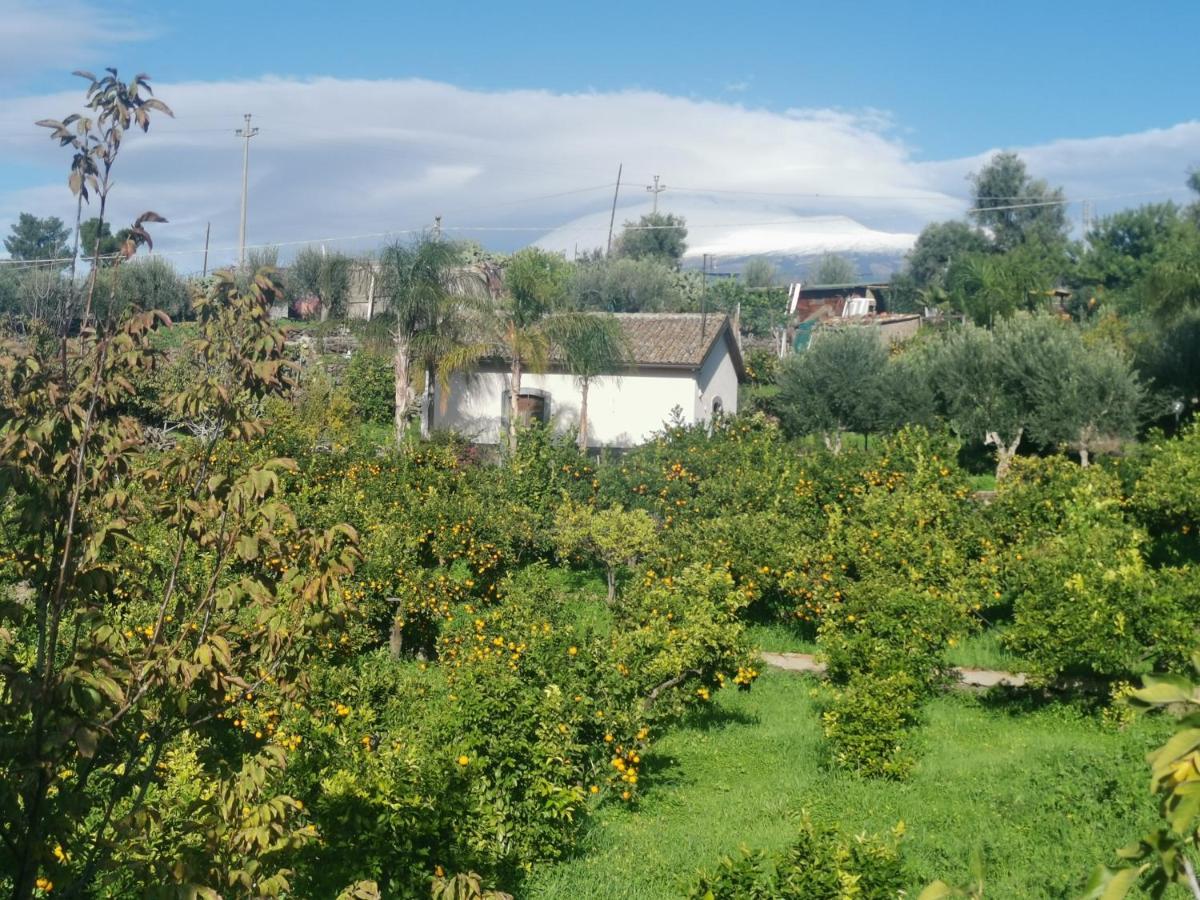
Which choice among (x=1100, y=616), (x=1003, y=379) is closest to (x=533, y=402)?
(x=1003, y=379)

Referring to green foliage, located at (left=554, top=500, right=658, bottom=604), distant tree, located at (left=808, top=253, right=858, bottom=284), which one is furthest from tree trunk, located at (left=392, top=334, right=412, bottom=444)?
distant tree, located at (left=808, top=253, right=858, bottom=284)

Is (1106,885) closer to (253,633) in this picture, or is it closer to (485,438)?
(253,633)

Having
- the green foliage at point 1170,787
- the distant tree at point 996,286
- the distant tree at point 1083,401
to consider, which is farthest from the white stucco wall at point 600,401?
the green foliage at point 1170,787

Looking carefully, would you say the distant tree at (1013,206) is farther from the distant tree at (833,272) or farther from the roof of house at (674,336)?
the roof of house at (674,336)

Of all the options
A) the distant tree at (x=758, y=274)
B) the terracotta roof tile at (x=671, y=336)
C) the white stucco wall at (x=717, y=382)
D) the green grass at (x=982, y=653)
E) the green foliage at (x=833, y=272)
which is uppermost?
the green foliage at (x=833, y=272)

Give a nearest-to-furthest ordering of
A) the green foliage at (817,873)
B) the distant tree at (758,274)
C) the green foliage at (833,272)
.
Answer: the green foliage at (817,873) < the distant tree at (758,274) < the green foliage at (833,272)

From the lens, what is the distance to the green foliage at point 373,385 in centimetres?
3109

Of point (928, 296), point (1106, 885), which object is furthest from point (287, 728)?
point (928, 296)

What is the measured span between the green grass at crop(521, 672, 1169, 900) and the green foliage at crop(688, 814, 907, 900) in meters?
0.79

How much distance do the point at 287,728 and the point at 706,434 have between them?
43.2 ft

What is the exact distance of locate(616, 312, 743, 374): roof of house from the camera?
2855 centimetres

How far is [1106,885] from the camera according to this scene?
204 centimetres

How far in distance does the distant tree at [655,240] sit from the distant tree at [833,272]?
36.2 ft

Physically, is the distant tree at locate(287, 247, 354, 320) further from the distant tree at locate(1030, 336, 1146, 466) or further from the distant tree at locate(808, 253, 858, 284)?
the distant tree at locate(808, 253, 858, 284)
